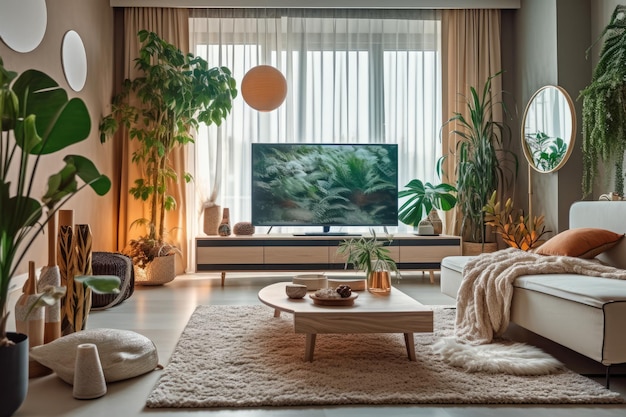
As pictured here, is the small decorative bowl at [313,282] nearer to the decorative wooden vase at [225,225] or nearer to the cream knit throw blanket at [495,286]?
the cream knit throw blanket at [495,286]

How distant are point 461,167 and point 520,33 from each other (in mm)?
1591

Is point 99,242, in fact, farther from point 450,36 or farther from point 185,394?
point 450,36

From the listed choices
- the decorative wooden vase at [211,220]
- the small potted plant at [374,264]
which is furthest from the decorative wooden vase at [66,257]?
the decorative wooden vase at [211,220]

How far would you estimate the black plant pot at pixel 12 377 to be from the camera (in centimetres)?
180

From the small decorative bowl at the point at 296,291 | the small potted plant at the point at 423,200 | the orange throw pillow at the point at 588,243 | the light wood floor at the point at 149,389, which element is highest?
the small potted plant at the point at 423,200

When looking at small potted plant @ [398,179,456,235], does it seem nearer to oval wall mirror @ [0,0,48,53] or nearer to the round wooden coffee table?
the round wooden coffee table

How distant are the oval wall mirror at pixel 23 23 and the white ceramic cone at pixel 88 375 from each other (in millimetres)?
2146

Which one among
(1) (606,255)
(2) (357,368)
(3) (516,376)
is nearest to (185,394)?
(2) (357,368)

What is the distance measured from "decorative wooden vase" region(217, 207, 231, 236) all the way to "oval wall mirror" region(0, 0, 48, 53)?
7.00 feet

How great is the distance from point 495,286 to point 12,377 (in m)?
2.22

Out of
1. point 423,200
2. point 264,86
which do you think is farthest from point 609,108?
point 264,86

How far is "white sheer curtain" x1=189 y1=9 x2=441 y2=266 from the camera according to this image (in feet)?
18.5

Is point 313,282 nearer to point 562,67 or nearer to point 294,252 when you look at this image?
point 294,252

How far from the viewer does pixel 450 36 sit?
5.71 metres
